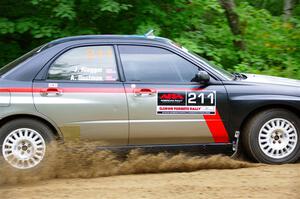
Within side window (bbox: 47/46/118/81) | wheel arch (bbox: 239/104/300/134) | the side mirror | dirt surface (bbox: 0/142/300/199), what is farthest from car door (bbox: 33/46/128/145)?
wheel arch (bbox: 239/104/300/134)

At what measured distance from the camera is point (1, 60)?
10.1 m

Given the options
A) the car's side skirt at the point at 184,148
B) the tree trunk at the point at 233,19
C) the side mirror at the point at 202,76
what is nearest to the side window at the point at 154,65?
the side mirror at the point at 202,76

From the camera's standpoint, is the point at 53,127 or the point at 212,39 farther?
the point at 212,39

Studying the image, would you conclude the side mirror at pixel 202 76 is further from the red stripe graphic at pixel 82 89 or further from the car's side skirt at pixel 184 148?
the car's side skirt at pixel 184 148

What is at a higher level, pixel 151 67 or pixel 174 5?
pixel 174 5

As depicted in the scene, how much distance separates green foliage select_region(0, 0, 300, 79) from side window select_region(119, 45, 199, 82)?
102 inches

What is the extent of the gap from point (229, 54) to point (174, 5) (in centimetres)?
152

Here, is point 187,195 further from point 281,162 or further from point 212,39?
point 212,39

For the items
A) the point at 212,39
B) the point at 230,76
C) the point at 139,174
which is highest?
the point at 212,39

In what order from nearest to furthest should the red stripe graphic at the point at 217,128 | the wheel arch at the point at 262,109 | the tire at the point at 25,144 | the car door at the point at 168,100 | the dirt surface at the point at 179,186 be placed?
the dirt surface at the point at 179,186
the tire at the point at 25,144
the car door at the point at 168,100
the red stripe graphic at the point at 217,128
the wheel arch at the point at 262,109

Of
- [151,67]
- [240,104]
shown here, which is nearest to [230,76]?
[240,104]

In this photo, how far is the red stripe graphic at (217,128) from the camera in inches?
247

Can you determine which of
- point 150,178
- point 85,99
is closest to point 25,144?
point 85,99

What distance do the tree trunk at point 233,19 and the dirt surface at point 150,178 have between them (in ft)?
15.6
